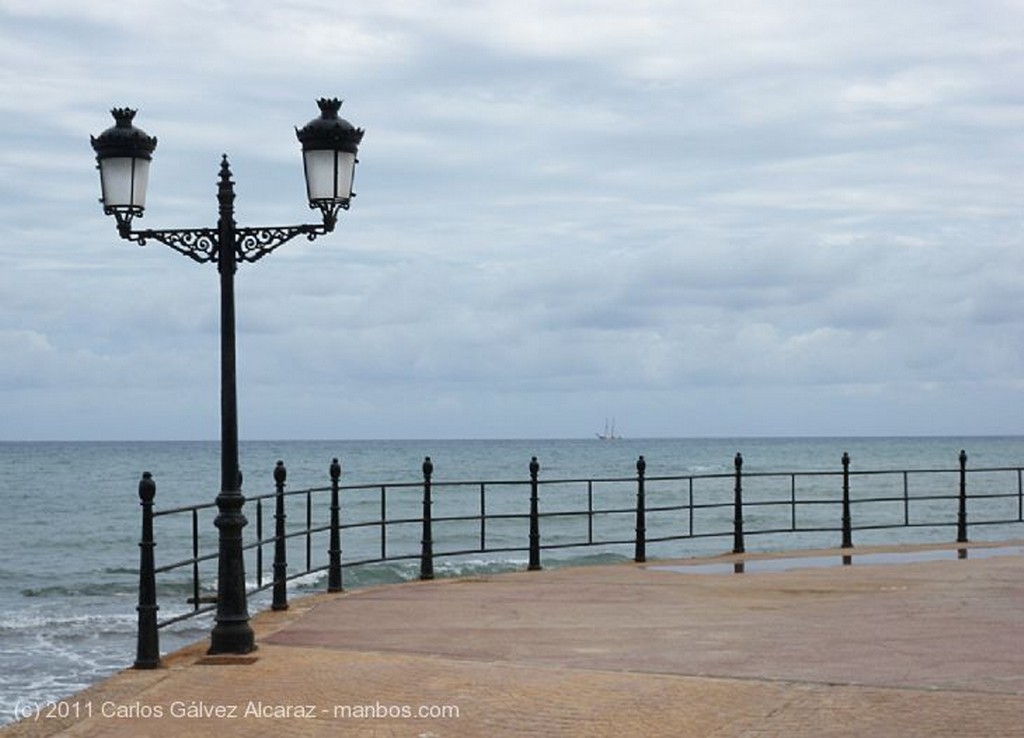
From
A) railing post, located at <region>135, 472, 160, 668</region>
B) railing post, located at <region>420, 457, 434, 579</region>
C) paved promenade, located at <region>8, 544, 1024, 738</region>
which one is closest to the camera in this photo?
paved promenade, located at <region>8, 544, 1024, 738</region>

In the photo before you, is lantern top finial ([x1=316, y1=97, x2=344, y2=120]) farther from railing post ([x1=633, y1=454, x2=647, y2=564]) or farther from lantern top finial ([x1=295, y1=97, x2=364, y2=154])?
railing post ([x1=633, y1=454, x2=647, y2=564])

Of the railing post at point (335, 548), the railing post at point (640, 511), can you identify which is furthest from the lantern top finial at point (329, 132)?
the railing post at point (640, 511)

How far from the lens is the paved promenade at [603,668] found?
27.1 feet

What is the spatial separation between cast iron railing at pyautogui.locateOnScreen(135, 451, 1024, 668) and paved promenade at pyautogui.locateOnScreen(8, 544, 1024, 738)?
86cm

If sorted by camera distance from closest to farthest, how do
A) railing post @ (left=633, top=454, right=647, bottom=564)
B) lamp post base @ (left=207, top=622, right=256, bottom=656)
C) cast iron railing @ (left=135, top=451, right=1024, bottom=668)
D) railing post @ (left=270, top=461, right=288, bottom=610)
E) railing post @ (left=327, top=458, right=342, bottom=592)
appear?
lamp post base @ (left=207, top=622, right=256, bottom=656) → railing post @ (left=270, top=461, right=288, bottom=610) → cast iron railing @ (left=135, top=451, right=1024, bottom=668) → railing post @ (left=327, top=458, right=342, bottom=592) → railing post @ (left=633, top=454, right=647, bottom=564)

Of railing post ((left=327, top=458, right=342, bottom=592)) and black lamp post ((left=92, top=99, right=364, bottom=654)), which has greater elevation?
black lamp post ((left=92, top=99, right=364, bottom=654))

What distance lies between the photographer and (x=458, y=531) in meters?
45.7

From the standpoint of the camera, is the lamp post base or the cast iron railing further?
the cast iron railing

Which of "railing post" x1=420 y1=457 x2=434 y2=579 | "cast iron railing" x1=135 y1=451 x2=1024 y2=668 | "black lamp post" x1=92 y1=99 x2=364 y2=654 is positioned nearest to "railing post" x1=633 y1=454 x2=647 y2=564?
"cast iron railing" x1=135 y1=451 x2=1024 y2=668

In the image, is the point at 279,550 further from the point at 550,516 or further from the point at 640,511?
the point at 550,516

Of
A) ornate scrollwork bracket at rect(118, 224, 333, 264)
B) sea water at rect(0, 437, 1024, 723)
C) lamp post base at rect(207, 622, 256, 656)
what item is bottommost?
sea water at rect(0, 437, 1024, 723)

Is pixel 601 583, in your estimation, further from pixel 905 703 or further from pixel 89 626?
pixel 89 626

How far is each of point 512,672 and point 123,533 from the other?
37.7m

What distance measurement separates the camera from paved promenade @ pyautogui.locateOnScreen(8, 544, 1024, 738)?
8266 mm
